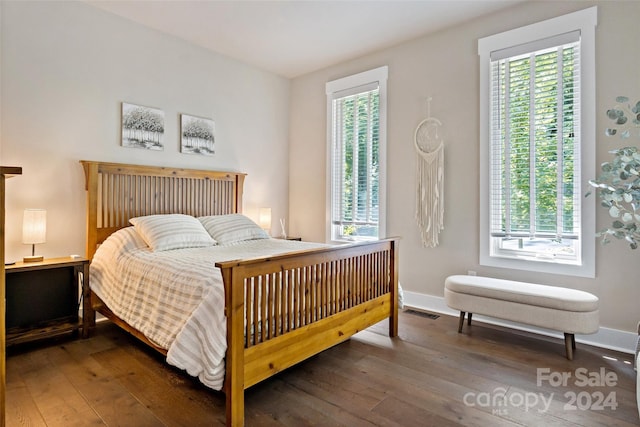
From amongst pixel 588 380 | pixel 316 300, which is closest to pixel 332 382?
pixel 316 300

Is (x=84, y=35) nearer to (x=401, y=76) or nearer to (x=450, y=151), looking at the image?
(x=401, y=76)

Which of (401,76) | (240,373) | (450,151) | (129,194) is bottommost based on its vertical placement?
(240,373)

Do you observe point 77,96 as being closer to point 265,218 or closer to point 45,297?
point 45,297

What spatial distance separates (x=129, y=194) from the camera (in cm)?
343

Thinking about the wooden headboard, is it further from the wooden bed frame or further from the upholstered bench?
the upholstered bench

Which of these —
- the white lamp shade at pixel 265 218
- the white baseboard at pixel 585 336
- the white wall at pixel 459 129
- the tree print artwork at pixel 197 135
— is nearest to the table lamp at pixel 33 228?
the tree print artwork at pixel 197 135

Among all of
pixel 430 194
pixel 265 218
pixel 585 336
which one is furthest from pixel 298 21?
pixel 585 336

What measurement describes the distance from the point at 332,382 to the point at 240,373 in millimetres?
682

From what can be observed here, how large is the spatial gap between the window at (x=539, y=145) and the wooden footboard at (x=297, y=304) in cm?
116

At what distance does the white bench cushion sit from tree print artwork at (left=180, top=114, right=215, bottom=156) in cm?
288

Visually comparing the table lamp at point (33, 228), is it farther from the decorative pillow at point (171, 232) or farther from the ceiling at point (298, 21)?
the ceiling at point (298, 21)

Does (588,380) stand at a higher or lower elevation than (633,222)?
lower

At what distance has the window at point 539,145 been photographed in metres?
2.86

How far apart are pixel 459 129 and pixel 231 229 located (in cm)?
241
